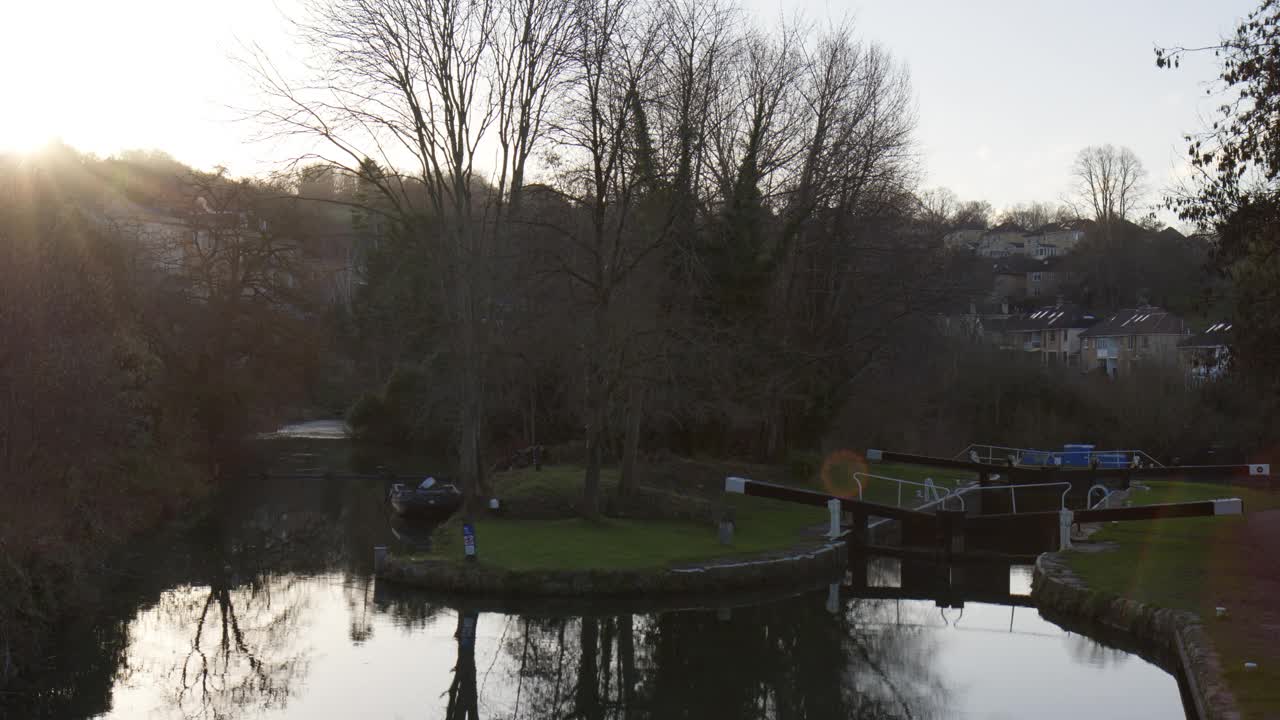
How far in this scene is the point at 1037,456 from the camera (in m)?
48.5

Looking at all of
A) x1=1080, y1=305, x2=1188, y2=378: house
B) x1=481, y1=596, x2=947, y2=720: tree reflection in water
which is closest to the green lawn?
x1=481, y1=596, x2=947, y2=720: tree reflection in water

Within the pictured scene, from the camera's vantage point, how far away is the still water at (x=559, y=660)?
1468cm

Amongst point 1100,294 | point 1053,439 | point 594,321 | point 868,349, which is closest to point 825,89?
point 868,349

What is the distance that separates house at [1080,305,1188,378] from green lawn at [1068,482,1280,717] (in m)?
32.4

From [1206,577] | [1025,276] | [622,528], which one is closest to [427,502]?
[622,528]

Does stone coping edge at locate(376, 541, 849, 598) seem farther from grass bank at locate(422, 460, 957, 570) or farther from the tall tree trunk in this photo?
the tall tree trunk

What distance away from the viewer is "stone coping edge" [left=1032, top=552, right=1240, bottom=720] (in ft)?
40.0

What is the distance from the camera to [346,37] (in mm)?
26719

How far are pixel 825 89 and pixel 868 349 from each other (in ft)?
31.6

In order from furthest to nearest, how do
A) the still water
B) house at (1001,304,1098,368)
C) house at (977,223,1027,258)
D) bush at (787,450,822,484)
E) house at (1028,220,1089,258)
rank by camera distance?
house at (1028,220,1089,258) → house at (977,223,1027,258) → house at (1001,304,1098,368) → bush at (787,450,822,484) → the still water

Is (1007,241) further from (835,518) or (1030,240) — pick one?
(835,518)

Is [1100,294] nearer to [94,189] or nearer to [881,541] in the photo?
[881,541]

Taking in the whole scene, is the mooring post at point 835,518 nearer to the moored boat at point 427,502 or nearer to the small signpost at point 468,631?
the small signpost at point 468,631

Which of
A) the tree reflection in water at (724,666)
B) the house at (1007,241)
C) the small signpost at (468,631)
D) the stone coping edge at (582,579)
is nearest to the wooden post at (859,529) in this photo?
the stone coping edge at (582,579)
